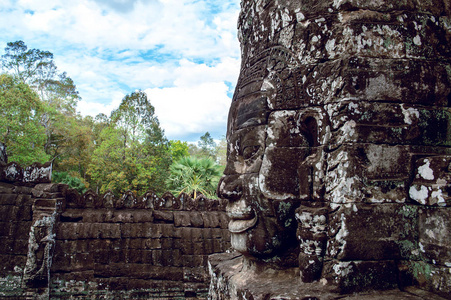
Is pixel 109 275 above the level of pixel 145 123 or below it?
below

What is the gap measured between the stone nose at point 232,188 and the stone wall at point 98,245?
12.8 feet

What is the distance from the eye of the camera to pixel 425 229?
83.5 inches

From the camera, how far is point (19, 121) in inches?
749

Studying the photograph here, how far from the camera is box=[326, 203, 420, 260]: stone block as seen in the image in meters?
2.13

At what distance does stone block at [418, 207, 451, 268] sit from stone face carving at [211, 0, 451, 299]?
0.03 ft

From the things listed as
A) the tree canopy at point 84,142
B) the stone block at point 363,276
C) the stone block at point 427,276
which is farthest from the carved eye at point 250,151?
the tree canopy at point 84,142

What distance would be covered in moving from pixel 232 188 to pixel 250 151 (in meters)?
0.34

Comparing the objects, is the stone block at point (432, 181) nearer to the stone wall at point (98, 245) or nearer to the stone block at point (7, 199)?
the stone wall at point (98, 245)

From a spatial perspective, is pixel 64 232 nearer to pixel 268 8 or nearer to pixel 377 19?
pixel 268 8

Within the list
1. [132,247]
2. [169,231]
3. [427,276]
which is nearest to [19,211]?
[132,247]

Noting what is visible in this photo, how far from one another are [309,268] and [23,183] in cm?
599

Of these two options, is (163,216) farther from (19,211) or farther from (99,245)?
(19,211)

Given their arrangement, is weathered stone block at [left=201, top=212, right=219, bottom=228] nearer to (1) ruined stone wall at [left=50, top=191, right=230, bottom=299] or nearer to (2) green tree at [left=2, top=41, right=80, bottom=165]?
(1) ruined stone wall at [left=50, top=191, right=230, bottom=299]

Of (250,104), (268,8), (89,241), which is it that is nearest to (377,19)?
(268,8)
